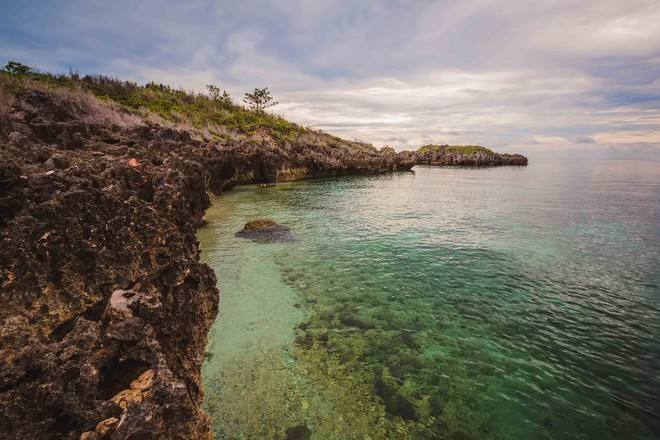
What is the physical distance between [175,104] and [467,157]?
106 metres

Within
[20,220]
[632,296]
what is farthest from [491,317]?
[20,220]

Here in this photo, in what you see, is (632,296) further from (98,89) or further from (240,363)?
(98,89)

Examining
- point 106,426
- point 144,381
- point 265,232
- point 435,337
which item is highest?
point 144,381

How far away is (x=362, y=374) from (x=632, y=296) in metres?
13.0

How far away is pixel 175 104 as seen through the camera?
252 feet

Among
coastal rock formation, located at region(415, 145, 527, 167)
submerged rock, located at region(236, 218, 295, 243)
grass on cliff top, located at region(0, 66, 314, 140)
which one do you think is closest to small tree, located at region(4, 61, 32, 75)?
grass on cliff top, located at region(0, 66, 314, 140)

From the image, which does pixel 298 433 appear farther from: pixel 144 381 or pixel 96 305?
pixel 96 305

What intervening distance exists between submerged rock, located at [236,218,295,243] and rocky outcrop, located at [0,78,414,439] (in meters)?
10.1

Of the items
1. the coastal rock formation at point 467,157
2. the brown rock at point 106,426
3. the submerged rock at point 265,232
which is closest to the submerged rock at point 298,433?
the brown rock at point 106,426

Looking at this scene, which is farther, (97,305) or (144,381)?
(97,305)

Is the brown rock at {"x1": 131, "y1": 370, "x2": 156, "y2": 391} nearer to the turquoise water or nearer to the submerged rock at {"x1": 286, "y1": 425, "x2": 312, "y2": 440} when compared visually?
the turquoise water

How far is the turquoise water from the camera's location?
7.08m

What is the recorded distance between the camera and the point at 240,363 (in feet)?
29.1

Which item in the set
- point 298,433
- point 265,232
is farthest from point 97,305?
point 265,232
